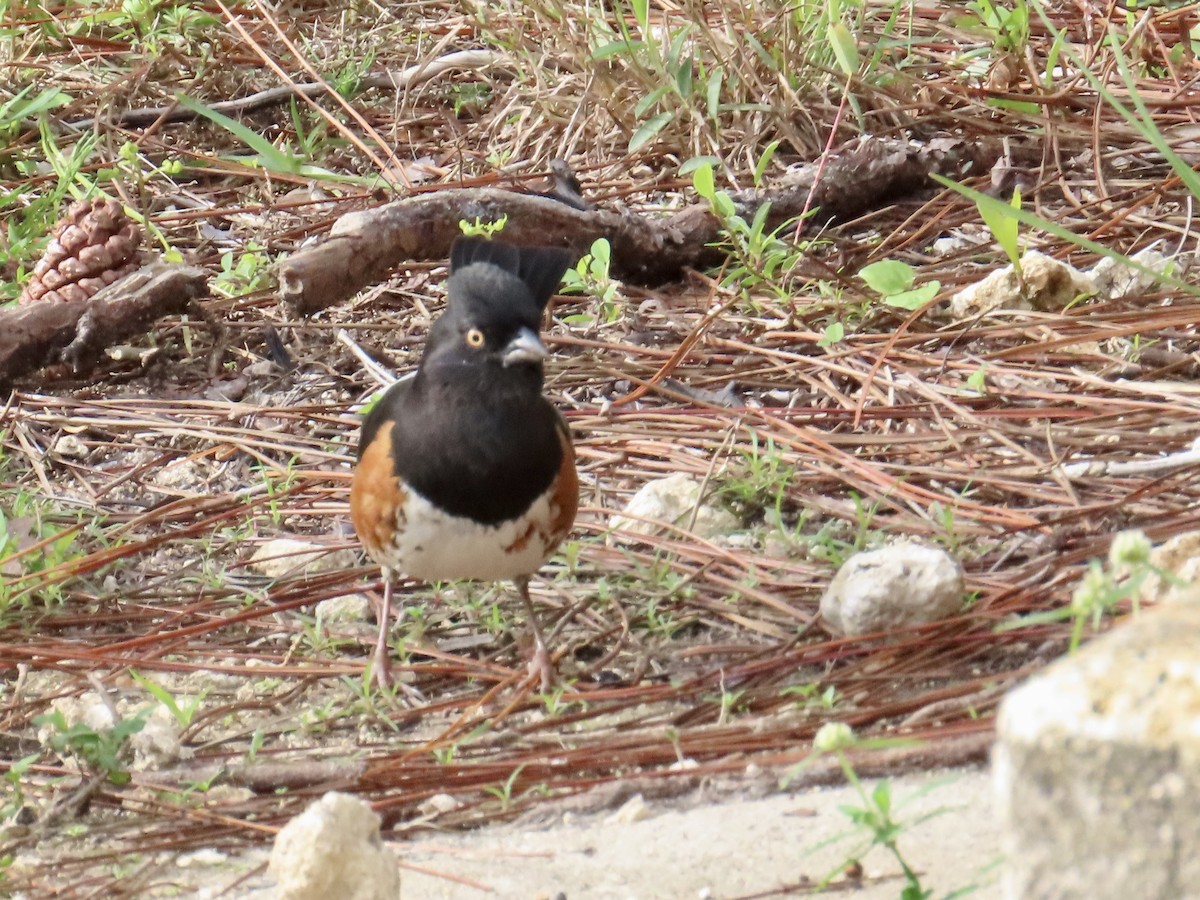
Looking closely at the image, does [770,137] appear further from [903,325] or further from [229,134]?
[229,134]

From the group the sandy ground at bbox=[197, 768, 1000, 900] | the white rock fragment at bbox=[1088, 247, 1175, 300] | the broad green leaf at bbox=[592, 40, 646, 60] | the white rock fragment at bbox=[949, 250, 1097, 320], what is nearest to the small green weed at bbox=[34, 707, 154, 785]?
the sandy ground at bbox=[197, 768, 1000, 900]

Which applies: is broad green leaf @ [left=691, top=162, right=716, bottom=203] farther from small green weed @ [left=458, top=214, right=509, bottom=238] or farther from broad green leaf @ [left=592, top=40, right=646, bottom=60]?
broad green leaf @ [left=592, top=40, right=646, bottom=60]

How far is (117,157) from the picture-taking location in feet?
17.7

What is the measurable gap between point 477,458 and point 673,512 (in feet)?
2.35

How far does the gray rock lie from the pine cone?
3.67 m

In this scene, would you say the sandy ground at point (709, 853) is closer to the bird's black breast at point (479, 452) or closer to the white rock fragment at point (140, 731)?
the white rock fragment at point (140, 731)

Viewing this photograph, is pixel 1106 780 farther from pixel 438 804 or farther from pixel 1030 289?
pixel 1030 289

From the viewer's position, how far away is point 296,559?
343 cm

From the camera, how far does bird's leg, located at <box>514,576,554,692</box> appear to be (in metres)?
2.81

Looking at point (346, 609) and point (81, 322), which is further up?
point (81, 322)

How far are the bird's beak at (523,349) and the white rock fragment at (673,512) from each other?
2.22 feet

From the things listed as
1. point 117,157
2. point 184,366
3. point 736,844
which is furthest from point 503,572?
point 117,157

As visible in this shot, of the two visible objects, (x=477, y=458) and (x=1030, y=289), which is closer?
(x=477, y=458)

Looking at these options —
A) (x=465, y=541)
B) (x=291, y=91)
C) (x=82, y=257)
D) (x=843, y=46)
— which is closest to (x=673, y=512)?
(x=465, y=541)
